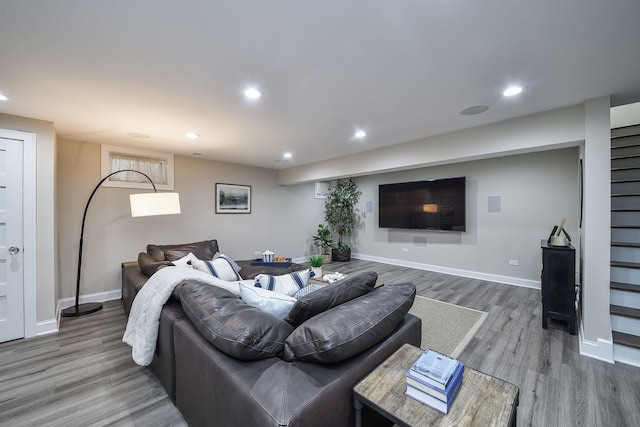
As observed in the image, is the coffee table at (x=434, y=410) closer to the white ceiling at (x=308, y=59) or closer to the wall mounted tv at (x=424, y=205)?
the white ceiling at (x=308, y=59)

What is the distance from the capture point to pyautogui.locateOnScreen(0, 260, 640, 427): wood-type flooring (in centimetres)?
168

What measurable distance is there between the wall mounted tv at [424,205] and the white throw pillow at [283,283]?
4.15 meters

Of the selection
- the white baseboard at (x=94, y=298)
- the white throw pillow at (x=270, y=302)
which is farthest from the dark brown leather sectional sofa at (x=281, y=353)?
the white baseboard at (x=94, y=298)

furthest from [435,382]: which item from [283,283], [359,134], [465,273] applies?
[465,273]

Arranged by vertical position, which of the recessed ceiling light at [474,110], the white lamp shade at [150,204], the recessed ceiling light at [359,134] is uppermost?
the recessed ceiling light at [474,110]

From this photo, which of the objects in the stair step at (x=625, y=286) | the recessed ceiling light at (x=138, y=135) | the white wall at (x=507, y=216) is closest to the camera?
the stair step at (x=625, y=286)

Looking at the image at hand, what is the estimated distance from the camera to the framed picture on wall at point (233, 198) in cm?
523

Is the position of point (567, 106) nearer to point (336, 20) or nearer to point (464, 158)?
point (464, 158)

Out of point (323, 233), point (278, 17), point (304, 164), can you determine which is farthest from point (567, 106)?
point (323, 233)

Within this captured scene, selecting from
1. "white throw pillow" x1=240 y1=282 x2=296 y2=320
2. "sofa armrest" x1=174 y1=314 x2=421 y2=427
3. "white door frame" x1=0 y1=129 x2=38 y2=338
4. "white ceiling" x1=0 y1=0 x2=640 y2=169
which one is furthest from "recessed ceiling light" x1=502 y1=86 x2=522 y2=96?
"white door frame" x1=0 y1=129 x2=38 y2=338

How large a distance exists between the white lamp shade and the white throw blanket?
1.50m

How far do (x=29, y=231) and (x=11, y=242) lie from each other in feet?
0.58

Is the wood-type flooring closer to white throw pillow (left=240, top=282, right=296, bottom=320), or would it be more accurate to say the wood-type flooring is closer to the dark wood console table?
the dark wood console table

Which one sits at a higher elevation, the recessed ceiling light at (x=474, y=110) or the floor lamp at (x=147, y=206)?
the recessed ceiling light at (x=474, y=110)
